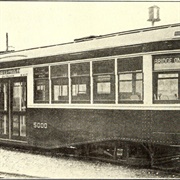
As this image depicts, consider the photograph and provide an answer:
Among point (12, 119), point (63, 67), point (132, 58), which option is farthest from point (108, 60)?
point (12, 119)

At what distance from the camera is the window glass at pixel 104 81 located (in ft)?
26.7

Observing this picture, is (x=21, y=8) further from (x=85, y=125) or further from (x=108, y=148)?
(x=108, y=148)

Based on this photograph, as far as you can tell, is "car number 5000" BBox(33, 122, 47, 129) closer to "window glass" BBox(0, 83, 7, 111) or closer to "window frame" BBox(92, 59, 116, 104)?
"window glass" BBox(0, 83, 7, 111)

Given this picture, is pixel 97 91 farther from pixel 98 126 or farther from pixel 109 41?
pixel 109 41

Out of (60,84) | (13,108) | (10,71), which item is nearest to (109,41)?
(60,84)

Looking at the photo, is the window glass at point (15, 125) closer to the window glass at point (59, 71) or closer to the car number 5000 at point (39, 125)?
the car number 5000 at point (39, 125)

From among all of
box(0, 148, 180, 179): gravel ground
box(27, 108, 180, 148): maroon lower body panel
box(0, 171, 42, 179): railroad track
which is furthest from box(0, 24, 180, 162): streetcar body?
box(0, 171, 42, 179): railroad track

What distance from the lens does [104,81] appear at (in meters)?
8.27

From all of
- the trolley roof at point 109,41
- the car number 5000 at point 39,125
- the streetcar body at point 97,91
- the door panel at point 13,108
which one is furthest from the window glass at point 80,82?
the door panel at point 13,108

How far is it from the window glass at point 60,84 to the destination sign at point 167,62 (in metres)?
2.41

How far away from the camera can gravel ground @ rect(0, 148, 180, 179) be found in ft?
24.6

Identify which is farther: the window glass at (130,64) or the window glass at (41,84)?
the window glass at (41,84)

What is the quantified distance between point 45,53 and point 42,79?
69cm

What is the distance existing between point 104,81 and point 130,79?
2.26ft
